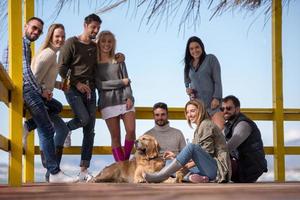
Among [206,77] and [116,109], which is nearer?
[116,109]

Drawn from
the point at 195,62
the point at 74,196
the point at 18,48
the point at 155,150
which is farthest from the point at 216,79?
the point at 74,196

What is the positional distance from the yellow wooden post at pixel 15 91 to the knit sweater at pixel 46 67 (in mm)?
261

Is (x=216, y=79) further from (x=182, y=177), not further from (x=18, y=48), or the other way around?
(x=18, y=48)

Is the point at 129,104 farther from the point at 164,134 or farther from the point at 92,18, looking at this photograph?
the point at 92,18

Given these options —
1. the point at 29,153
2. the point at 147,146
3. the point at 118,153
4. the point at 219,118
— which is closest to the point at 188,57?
the point at 219,118

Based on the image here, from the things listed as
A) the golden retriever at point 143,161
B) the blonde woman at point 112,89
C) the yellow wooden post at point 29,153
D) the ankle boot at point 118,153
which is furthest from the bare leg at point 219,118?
the yellow wooden post at point 29,153

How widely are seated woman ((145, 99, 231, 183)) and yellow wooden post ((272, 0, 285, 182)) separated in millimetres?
1599

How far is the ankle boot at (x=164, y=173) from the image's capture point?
4.27 m

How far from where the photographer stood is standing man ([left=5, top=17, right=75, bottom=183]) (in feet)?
14.0

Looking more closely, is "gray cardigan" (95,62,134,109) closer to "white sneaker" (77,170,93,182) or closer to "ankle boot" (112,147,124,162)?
"ankle boot" (112,147,124,162)

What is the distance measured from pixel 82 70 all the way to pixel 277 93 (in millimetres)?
1942

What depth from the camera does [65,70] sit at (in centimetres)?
489

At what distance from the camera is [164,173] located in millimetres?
4332

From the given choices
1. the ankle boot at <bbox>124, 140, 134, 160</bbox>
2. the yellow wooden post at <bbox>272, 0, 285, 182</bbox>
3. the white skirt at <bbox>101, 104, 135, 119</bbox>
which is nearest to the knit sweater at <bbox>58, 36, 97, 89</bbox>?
the white skirt at <bbox>101, 104, 135, 119</bbox>
